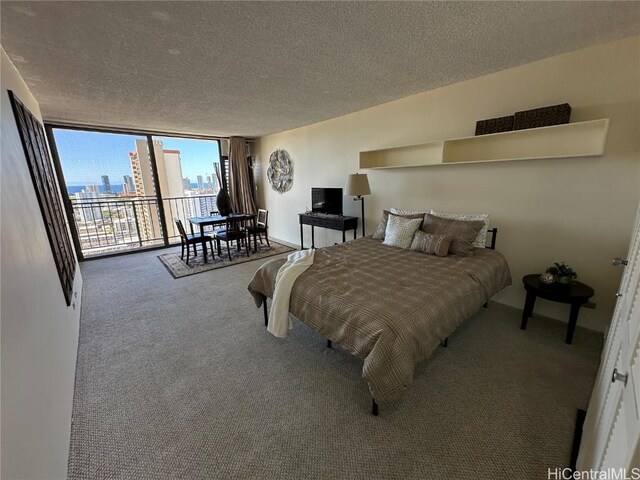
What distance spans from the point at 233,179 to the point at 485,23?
5338 mm

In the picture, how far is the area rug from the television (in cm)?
119

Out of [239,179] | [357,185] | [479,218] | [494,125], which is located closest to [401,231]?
[479,218]

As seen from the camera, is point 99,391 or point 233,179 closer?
point 99,391

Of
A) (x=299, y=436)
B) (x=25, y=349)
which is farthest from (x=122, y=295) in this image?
(x=299, y=436)

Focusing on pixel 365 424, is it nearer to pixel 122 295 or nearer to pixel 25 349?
pixel 25 349

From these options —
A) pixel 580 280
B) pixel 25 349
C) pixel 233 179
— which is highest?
pixel 233 179

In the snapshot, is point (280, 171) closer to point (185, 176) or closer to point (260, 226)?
point (260, 226)

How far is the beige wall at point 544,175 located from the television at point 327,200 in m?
0.77

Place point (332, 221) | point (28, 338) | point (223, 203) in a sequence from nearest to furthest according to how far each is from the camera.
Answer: point (28, 338) → point (332, 221) → point (223, 203)

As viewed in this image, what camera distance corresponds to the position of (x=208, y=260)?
4707mm

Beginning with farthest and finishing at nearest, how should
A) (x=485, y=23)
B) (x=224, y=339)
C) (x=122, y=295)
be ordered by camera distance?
(x=122, y=295), (x=224, y=339), (x=485, y=23)

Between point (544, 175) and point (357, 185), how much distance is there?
2.03 meters

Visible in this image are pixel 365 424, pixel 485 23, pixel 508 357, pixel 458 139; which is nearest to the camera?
pixel 365 424

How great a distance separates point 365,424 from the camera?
156 centimetres
